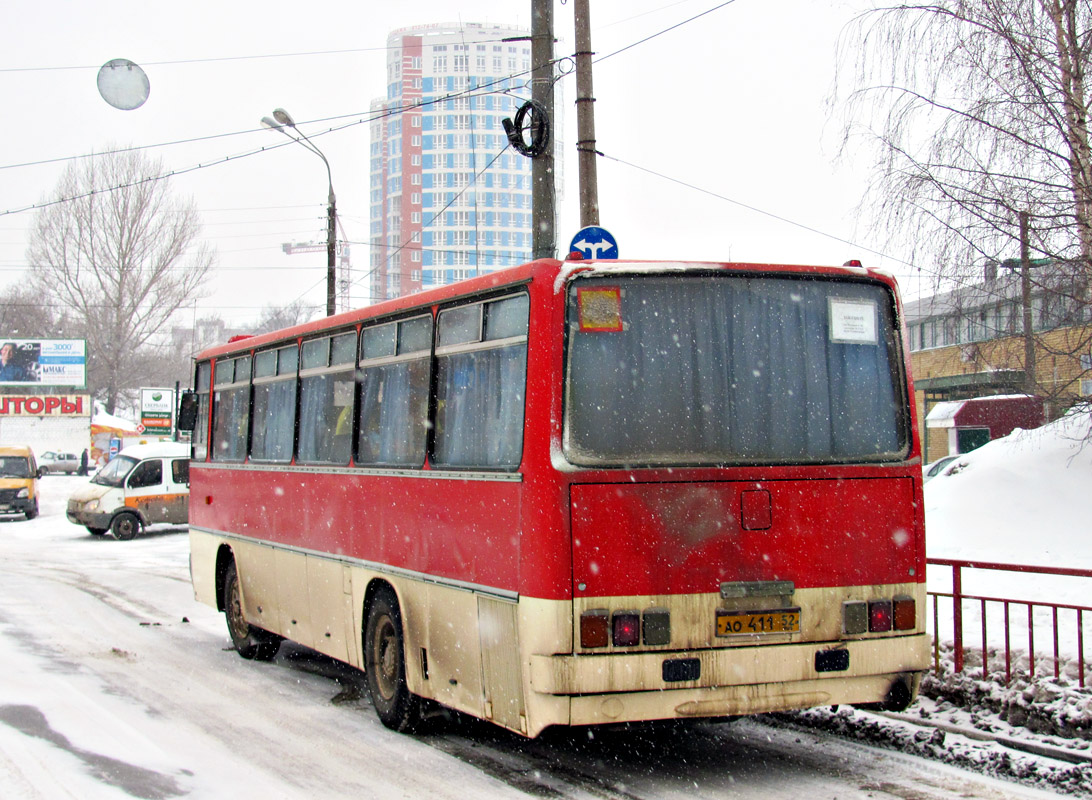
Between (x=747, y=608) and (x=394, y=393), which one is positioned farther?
(x=394, y=393)

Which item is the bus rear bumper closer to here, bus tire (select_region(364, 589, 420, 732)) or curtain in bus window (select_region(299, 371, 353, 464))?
bus tire (select_region(364, 589, 420, 732))

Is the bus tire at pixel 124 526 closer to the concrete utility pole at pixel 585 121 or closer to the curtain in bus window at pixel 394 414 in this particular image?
A: the concrete utility pole at pixel 585 121

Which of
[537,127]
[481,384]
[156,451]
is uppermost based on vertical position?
[537,127]

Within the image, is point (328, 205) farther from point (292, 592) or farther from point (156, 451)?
point (292, 592)

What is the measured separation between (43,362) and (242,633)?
66.1 m

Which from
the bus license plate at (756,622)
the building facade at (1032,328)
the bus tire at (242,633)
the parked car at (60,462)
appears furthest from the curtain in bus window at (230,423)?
the parked car at (60,462)

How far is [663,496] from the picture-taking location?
6445 mm

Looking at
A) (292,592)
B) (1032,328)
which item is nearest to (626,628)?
(292,592)

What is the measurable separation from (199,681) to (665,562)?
5.43 m

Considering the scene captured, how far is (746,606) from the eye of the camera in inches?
256

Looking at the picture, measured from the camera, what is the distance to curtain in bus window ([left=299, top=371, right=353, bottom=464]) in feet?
30.2

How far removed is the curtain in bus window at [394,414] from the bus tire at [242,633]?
3.61 metres

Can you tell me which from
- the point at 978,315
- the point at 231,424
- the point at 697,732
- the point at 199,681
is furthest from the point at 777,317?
the point at 978,315

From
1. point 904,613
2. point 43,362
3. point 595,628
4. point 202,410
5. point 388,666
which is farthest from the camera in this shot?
point 43,362
